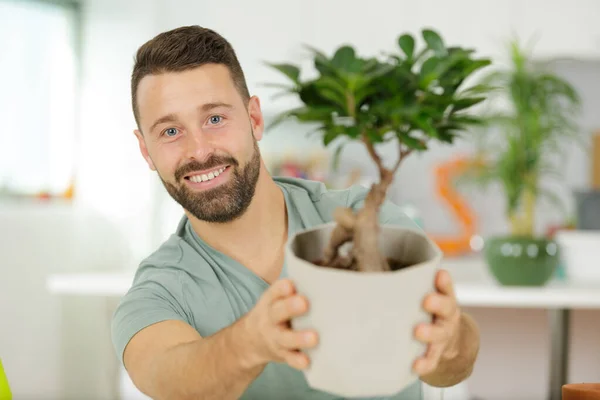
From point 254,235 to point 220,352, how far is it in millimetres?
475

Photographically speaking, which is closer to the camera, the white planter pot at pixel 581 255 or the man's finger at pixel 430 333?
the man's finger at pixel 430 333

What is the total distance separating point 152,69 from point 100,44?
12.7 ft

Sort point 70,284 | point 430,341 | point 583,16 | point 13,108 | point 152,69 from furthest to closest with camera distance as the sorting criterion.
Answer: point 583,16 → point 13,108 → point 70,284 → point 152,69 → point 430,341

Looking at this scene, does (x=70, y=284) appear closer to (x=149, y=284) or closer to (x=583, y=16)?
(x=149, y=284)

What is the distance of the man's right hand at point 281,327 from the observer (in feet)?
2.09

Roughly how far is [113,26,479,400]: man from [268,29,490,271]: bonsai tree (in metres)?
0.08

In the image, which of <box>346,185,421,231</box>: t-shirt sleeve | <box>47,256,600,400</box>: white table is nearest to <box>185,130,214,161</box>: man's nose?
<box>346,185,421,231</box>: t-shirt sleeve

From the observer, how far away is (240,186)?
1.11 m

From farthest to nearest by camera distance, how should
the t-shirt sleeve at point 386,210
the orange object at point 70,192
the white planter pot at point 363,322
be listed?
the orange object at point 70,192 < the t-shirt sleeve at point 386,210 < the white planter pot at point 363,322

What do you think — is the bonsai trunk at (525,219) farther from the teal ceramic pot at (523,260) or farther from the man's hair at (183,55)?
the man's hair at (183,55)

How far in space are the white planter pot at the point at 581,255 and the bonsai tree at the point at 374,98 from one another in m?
2.16

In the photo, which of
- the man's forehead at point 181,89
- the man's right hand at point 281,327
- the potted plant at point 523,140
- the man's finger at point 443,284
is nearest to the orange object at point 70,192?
the potted plant at point 523,140

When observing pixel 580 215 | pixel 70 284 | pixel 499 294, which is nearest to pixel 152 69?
pixel 499 294

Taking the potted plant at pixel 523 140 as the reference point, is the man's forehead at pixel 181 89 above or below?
above
